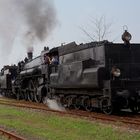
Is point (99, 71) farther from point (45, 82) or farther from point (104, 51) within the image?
point (45, 82)

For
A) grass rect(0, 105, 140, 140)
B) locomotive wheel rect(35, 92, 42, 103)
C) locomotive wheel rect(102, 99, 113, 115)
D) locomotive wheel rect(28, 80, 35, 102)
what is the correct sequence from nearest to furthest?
1. grass rect(0, 105, 140, 140)
2. locomotive wheel rect(102, 99, 113, 115)
3. locomotive wheel rect(35, 92, 42, 103)
4. locomotive wheel rect(28, 80, 35, 102)

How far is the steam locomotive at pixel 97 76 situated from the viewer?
15.8 m

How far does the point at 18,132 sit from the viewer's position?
1242cm

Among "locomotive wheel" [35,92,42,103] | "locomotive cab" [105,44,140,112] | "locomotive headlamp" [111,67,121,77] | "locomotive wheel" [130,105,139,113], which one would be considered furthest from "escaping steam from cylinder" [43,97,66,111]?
"locomotive headlamp" [111,67,121,77]

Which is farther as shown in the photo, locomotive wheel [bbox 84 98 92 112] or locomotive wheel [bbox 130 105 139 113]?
locomotive wheel [bbox 84 98 92 112]

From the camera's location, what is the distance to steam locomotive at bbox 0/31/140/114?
51.7ft

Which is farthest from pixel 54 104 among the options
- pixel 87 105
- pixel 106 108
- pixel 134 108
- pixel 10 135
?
pixel 10 135

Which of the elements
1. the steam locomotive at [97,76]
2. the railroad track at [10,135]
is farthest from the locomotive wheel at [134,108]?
the railroad track at [10,135]

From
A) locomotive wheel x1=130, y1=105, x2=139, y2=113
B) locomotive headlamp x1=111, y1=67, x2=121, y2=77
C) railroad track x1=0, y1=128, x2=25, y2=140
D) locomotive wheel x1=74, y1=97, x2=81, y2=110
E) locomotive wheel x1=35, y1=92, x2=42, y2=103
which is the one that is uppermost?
locomotive headlamp x1=111, y1=67, x2=121, y2=77

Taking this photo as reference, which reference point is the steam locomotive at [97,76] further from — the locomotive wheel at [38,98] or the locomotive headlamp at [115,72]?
the locomotive wheel at [38,98]

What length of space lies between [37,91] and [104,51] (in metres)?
8.64

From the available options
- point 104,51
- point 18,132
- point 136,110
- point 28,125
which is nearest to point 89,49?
point 104,51

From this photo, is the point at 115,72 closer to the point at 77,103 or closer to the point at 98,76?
the point at 98,76

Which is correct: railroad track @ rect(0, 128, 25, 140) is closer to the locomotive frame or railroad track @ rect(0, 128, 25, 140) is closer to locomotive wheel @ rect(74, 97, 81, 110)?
the locomotive frame
